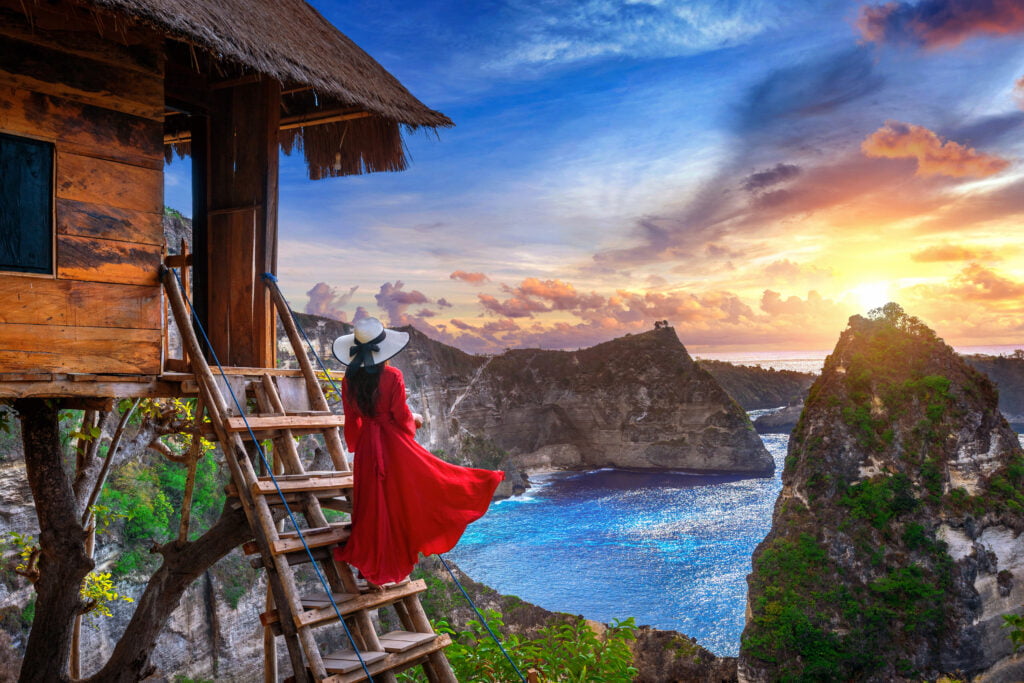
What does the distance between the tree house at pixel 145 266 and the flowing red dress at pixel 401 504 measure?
203 millimetres

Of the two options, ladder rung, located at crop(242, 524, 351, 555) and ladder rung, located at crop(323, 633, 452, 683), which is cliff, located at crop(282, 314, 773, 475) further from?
ladder rung, located at crop(323, 633, 452, 683)

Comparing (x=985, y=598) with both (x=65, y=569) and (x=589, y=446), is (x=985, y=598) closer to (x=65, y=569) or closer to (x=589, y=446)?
(x=65, y=569)

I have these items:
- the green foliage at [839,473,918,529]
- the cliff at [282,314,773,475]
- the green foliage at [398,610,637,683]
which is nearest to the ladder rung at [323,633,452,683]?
the green foliage at [398,610,637,683]

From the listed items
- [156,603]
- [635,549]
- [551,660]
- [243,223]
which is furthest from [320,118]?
[635,549]

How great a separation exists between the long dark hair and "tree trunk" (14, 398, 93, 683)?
12.4ft

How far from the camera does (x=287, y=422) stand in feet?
18.2

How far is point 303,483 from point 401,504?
0.82 meters

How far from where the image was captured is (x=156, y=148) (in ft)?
19.3

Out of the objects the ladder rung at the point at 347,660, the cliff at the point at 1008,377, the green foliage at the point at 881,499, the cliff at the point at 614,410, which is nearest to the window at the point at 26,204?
the ladder rung at the point at 347,660

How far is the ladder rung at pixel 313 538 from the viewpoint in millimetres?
4676

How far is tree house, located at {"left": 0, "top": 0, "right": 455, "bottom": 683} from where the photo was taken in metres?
4.82

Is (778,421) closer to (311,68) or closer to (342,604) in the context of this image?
(311,68)

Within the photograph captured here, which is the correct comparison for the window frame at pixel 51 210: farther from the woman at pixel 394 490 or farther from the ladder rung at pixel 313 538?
the ladder rung at pixel 313 538

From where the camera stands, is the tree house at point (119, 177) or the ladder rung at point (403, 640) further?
the tree house at point (119, 177)
